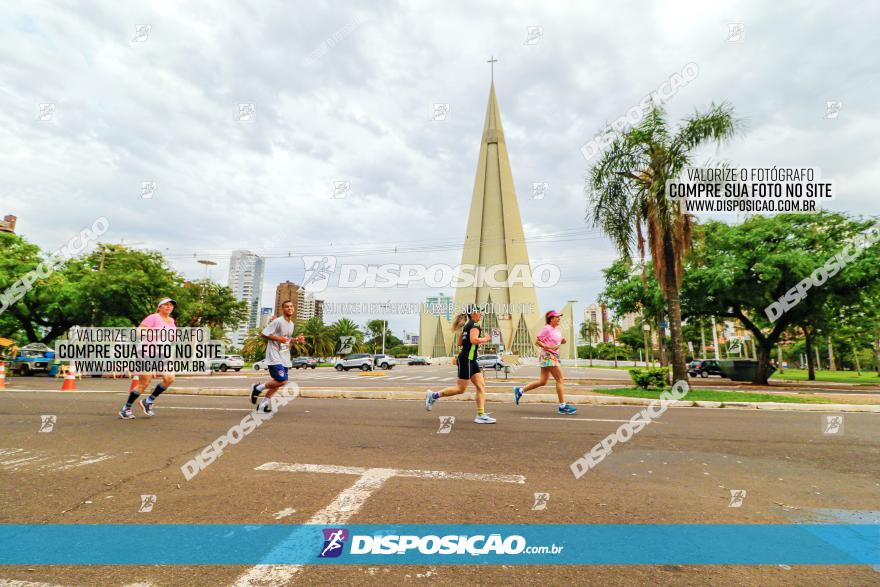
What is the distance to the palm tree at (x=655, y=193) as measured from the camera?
516 inches

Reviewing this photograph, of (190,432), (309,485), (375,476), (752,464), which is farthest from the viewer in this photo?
(190,432)

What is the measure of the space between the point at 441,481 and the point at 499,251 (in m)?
83.3

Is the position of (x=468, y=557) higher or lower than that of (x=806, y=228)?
lower

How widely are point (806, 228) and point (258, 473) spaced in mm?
24031

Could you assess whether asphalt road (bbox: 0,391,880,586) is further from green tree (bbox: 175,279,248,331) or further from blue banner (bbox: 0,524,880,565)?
green tree (bbox: 175,279,248,331)

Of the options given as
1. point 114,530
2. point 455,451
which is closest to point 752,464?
point 455,451

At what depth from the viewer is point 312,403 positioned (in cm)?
933

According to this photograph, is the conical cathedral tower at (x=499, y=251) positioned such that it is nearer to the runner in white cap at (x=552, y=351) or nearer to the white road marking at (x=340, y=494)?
the runner in white cap at (x=552, y=351)

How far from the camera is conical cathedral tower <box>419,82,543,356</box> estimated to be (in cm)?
8388

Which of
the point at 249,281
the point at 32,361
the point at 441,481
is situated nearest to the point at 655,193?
the point at 441,481

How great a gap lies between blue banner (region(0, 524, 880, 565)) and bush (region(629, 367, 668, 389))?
1068 cm

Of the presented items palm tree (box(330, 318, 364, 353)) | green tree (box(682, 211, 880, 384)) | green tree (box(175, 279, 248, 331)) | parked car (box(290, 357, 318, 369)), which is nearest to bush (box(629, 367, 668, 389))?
green tree (box(682, 211, 880, 384))

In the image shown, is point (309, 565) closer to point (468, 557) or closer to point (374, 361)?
point (468, 557)

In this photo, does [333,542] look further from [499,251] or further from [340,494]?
[499,251]
